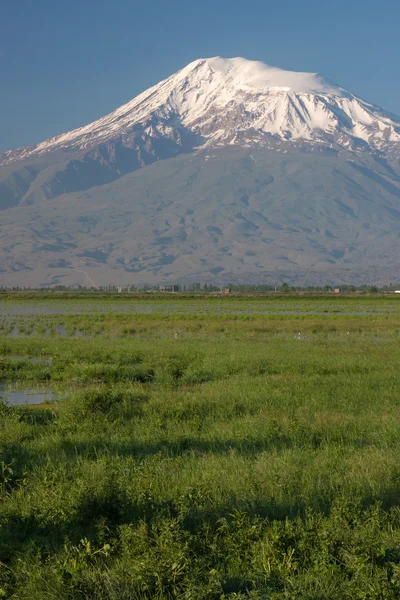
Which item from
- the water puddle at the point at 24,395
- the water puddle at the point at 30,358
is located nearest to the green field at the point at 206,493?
the water puddle at the point at 24,395

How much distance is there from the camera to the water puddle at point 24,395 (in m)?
17.0

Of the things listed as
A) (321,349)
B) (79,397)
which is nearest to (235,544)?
(79,397)

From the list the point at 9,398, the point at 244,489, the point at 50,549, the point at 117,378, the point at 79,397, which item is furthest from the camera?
the point at 117,378

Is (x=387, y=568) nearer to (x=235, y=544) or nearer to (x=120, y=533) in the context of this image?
(x=235, y=544)

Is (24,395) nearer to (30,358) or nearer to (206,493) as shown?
(30,358)

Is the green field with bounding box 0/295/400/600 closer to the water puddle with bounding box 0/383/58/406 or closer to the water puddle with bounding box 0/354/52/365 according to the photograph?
the water puddle with bounding box 0/383/58/406

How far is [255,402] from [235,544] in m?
7.90

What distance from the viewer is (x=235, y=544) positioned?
6.91m

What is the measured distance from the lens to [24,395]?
18.2 meters

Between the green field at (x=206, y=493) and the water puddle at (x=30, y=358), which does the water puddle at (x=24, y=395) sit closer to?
the green field at (x=206, y=493)

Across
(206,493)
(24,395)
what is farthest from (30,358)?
(206,493)

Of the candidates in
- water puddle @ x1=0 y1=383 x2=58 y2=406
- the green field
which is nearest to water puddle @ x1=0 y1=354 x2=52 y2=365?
water puddle @ x1=0 y1=383 x2=58 y2=406

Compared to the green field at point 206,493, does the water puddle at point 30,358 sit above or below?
below

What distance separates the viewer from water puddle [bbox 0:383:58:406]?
1703cm
